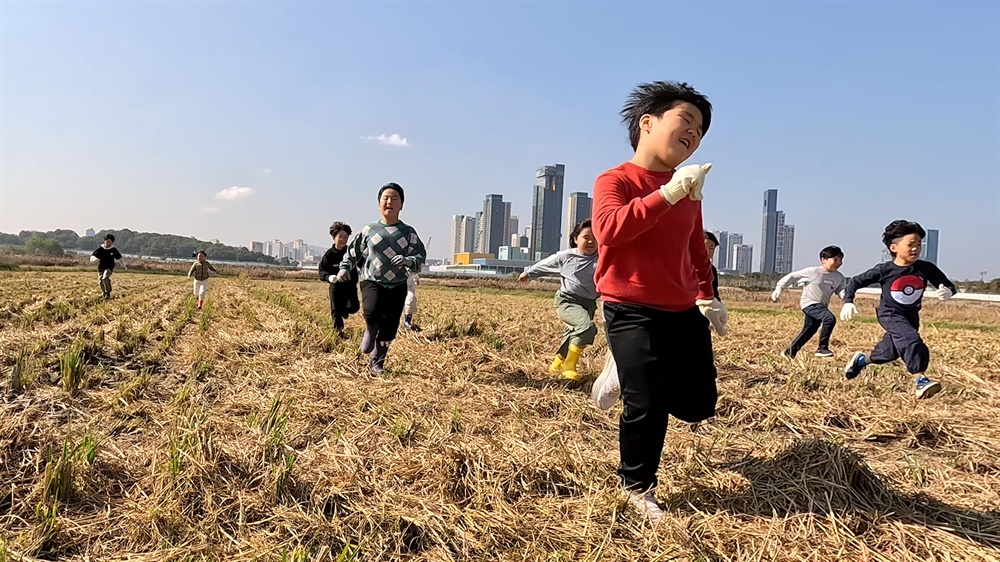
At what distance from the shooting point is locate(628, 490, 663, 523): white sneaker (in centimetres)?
215

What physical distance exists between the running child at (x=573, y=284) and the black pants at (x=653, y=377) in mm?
2767

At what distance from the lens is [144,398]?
3723mm

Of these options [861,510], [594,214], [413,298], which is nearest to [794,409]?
[861,510]

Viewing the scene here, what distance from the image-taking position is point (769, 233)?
12825cm

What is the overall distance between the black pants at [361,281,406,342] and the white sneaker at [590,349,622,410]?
9.14 ft

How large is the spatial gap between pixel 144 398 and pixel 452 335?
14.2 ft

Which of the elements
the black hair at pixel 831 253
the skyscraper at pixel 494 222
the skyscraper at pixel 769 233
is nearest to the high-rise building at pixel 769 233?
the skyscraper at pixel 769 233

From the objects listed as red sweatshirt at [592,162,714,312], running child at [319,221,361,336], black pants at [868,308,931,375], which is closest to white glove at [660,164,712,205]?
red sweatshirt at [592,162,714,312]

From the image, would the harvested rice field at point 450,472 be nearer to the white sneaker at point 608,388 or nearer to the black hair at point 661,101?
the white sneaker at point 608,388

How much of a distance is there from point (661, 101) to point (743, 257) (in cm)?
14392

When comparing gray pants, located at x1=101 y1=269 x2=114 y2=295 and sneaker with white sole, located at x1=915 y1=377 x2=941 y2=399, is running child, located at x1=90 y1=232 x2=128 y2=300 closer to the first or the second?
gray pants, located at x1=101 y1=269 x2=114 y2=295

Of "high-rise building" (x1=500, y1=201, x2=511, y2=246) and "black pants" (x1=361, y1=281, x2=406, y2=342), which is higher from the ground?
"high-rise building" (x1=500, y1=201, x2=511, y2=246)

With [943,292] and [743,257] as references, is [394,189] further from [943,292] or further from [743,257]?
[743,257]

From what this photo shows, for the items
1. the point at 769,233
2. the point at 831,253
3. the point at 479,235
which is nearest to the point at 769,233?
the point at 769,233
